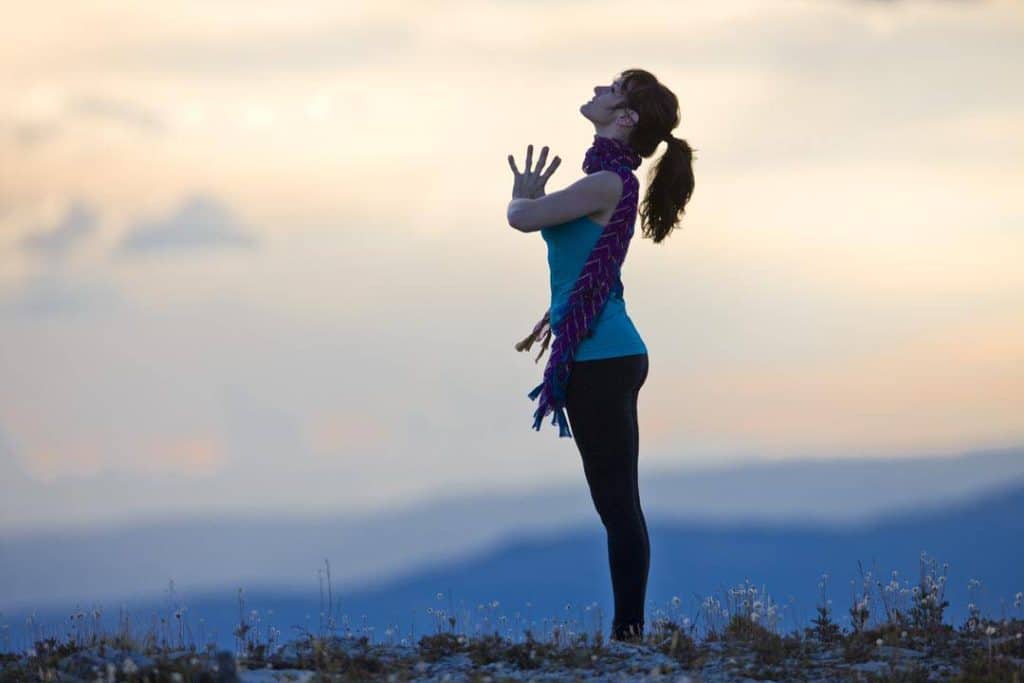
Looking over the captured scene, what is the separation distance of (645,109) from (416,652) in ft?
12.5

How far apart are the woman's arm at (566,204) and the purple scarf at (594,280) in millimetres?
171

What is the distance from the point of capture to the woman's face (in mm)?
9562

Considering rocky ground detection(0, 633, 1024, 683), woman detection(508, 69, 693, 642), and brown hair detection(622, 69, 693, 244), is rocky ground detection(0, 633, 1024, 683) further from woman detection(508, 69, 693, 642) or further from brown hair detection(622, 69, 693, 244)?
brown hair detection(622, 69, 693, 244)

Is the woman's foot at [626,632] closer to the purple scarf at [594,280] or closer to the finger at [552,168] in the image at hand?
the purple scarf at [594,280]

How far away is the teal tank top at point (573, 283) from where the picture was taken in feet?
30.3

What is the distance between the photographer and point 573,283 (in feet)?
30.8

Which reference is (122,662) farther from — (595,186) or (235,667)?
(595,186)

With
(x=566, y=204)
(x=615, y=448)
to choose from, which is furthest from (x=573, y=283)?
(x=615, y=448)

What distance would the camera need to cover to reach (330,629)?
31.4 feet

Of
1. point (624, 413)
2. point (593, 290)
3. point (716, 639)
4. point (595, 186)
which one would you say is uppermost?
point (595, 186)

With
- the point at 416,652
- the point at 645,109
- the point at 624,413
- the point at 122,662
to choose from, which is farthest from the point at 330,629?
the point at 645,109

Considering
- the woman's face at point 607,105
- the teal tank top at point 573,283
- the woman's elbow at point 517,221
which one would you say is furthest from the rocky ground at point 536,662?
the woman's face at point 607,105

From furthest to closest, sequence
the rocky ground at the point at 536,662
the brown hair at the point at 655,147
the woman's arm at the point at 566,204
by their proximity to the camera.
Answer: the brown hair at the point at 655,147
the woman's arm at the point at 566,204
the rocky ground at the point at 536,662

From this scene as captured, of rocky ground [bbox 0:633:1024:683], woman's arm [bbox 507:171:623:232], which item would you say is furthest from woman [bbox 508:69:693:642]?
rocky ground [bbox 0:633:1024:683]
